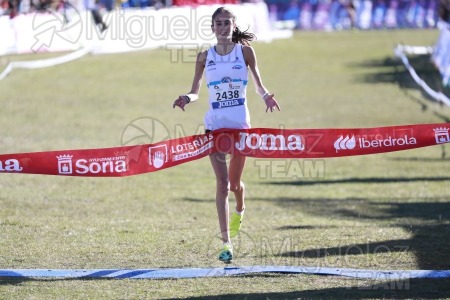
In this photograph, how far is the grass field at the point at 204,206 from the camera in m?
7.71

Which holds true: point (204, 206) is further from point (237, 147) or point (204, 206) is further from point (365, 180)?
point (237, 147)

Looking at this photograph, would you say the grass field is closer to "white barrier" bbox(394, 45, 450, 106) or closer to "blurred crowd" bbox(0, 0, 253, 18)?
"white barrier" bbox(394, 45, 450, 106)

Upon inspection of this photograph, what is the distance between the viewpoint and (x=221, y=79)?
27.7ft

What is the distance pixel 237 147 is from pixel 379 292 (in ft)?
6.32

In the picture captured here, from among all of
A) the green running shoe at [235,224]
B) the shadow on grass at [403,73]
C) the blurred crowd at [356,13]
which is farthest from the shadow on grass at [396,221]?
the blurred crowd at [356,13]

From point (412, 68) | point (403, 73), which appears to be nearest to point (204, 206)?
point (412, 68)

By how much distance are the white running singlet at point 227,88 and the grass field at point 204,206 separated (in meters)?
1.28

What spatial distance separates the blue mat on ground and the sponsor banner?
866mm

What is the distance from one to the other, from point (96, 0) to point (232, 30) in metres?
26.0

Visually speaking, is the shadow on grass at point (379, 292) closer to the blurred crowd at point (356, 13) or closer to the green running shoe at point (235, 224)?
the green running shoe at point (235, 224)

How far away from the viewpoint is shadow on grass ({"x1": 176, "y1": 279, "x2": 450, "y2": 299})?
721 centimetres

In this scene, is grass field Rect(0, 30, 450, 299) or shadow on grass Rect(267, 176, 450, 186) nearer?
grass field Rect(0, 30, 450, 299)

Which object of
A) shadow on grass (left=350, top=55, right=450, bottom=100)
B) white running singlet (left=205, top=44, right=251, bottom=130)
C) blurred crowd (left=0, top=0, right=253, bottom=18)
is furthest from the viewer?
blurred crowd (left=0, top=0, right=253, bottom=18)

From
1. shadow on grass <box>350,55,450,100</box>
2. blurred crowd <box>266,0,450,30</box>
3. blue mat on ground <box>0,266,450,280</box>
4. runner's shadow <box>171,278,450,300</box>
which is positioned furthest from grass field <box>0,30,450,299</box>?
blurred crowd <box>266,0,450,30</box>
